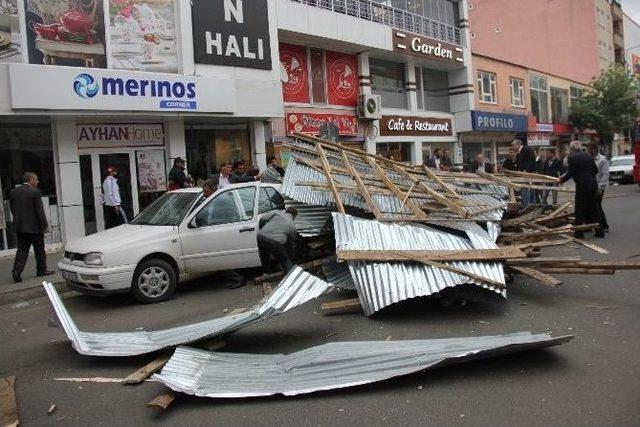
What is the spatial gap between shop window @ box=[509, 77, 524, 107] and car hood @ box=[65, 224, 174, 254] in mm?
27046

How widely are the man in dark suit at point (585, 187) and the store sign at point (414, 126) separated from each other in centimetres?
1115

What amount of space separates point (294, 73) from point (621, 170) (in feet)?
56.9

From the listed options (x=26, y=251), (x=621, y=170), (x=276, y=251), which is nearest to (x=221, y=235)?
(x=276, y=251)

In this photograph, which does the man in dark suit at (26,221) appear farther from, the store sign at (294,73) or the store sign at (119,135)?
the store sign at (294,73)

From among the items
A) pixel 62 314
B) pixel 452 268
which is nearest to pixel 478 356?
pixel 452 268

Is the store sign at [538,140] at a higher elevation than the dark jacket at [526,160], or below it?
higher

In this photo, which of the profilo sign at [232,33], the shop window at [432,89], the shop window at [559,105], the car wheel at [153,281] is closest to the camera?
the car wheel at [153,281]

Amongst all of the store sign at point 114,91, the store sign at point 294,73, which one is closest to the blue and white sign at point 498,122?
the store sign at point 294,73

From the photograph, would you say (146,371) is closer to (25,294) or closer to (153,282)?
(153,282)

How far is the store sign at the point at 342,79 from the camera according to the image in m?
20.3

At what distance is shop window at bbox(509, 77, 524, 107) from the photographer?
1240 inches

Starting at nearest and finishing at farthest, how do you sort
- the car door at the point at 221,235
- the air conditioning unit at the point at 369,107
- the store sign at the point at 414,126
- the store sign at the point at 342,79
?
the car door at the point at 221,235
the store sign at the point at 342,79
the air conditioning unit at the point at 369,107
the store sign at the point at 414,126

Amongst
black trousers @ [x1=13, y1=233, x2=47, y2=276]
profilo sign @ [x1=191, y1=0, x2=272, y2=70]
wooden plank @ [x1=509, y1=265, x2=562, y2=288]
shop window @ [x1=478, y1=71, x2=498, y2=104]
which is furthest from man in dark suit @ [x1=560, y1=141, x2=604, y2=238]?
shop window @ [x1=478, y1=71, x2=498, y2=104]

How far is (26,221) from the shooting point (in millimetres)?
9766
